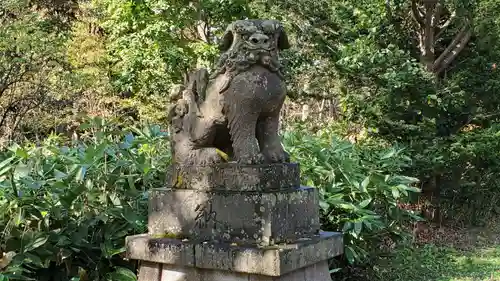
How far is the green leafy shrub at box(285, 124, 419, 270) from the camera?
5.34 m

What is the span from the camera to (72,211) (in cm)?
441

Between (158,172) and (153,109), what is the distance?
30.9 feet

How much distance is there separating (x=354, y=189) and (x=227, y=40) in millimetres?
2634

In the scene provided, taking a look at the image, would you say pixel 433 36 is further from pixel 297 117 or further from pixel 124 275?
pixel 124 275

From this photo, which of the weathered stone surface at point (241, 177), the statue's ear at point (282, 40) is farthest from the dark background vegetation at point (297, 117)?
the statue's ear at point (282, 40)

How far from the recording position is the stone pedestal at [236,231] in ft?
10.3

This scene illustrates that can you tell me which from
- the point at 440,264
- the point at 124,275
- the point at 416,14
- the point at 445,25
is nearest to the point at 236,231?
the point at 124,275

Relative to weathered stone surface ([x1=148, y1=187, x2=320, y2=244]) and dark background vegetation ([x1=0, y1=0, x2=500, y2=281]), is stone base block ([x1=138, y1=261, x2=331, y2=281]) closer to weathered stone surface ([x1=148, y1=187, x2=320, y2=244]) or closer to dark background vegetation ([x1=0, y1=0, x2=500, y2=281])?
weathered stone surface ([x1=148, y1=187, x2=320, y2=244])

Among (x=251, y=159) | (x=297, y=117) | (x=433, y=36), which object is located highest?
(x=433, y=36)

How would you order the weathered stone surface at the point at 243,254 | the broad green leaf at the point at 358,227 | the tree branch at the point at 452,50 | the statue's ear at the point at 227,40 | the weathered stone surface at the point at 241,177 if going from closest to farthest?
the weathered stone surface at the point at 243,254, the weathered stone surface at the point at 241,177, the statue's ear at the point at 227,40, the broad green leaf at the point at 358,227, the tree branch at the point at 452,50

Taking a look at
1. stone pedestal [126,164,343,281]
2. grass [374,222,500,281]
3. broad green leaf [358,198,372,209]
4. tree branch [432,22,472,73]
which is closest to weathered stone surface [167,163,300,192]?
stone pedestal [126,164,343,281]

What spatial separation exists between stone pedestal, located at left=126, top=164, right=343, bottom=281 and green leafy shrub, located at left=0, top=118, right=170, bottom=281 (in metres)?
0.79

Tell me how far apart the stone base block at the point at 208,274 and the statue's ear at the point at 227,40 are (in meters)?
1.34

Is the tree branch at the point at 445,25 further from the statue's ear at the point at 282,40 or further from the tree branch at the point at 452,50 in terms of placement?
the statue's ear at the point at 282,40
